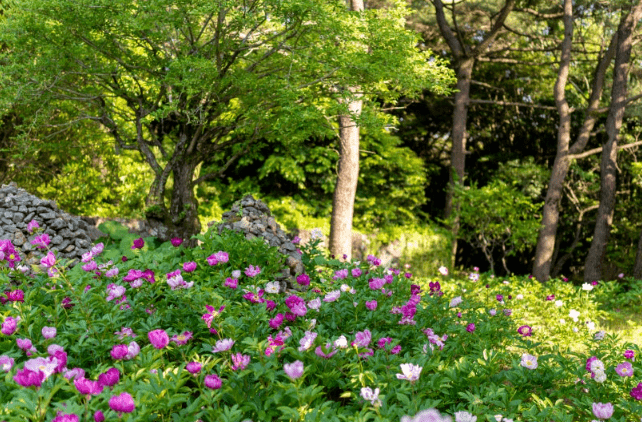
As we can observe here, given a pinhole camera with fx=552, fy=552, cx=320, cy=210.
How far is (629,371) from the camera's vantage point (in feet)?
8.29

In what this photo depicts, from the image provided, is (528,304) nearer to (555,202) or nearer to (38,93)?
(555,202)

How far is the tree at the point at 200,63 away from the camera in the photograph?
5.41 metres

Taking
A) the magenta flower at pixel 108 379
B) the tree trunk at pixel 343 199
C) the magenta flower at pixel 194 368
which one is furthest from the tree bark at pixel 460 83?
the magenta flower at pixel 108 379

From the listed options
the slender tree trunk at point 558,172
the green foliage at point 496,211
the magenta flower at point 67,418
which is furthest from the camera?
the green foliage at point 496,211

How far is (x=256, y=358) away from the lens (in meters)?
2.26

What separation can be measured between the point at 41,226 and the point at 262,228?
2.27 m

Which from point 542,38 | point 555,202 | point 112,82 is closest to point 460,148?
point 555,202

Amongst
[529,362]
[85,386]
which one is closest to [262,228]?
[529,362]

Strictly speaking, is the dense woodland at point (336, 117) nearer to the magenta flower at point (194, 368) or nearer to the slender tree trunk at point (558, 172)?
the slender tree trunk at point (558, 172)

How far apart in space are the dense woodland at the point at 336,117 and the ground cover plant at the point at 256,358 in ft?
9.53

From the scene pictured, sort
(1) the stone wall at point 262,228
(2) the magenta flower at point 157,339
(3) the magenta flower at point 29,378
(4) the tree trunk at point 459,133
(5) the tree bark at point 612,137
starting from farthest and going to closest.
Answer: (4) the tree trunk at point 459,133 < (5) the tree bark at point 612,137 < (1) the stone wall at point 262,228 < (2) the magenta flower at point 157,339 < (3) the magenta flower at point 29,378

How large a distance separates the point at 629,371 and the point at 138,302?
2409mm

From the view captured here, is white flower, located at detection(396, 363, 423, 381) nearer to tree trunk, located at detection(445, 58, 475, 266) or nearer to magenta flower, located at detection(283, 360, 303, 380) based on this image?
magenta flower, located at detection(283, 360, 303, 380)

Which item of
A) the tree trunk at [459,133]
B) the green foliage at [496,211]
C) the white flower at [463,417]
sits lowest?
the green foliage at [496,211]
